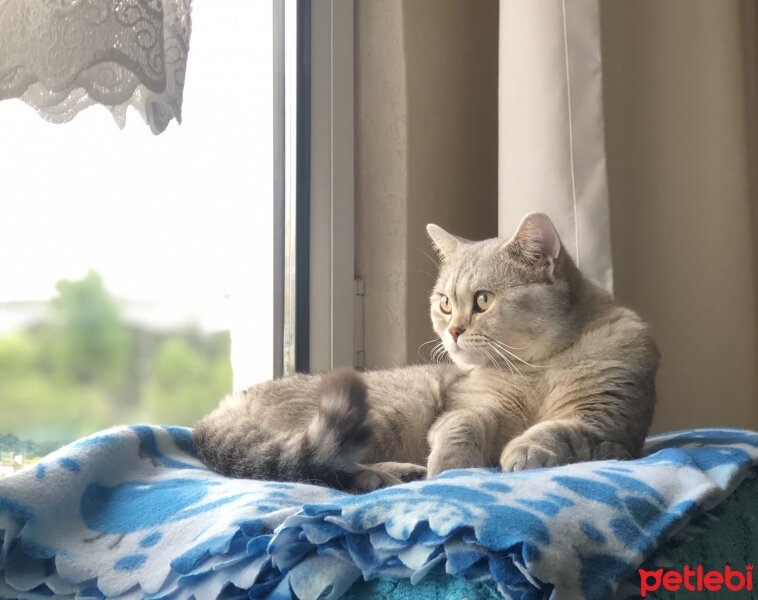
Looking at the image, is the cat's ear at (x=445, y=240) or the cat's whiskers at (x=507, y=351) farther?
the cat's ear at (x=445, y=240)

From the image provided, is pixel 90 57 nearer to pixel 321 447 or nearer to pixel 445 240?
pixel 321 447

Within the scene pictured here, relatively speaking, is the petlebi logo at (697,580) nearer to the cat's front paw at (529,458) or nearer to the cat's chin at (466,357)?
the cat's front paw at (529,458)

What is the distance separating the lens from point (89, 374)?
1307mm

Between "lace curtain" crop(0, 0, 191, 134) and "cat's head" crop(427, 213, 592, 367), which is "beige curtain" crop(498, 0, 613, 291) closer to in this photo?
"cat's head" crop(427, 213, 592, 367)

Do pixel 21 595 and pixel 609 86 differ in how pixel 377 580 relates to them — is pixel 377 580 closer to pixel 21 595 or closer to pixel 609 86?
pixel 21 595

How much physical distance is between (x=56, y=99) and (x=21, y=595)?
1.67 feet

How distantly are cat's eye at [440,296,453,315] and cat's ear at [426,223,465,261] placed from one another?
0.40ft

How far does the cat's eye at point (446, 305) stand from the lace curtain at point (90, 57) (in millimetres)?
665

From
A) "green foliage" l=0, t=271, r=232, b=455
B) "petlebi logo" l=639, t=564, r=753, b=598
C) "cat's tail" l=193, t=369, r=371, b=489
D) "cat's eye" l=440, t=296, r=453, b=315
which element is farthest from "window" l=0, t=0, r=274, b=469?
"petlebi logo" l=639, t=564, r=753, b=598

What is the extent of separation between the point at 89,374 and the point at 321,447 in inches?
20.1

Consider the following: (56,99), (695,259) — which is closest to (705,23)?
(695,259)

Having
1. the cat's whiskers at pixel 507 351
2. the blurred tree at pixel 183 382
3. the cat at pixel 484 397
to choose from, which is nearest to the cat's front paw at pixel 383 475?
the cat at pixel 484 397

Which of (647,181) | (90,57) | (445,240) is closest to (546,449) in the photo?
(445,240)

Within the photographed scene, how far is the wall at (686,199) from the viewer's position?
172cm
